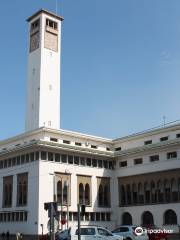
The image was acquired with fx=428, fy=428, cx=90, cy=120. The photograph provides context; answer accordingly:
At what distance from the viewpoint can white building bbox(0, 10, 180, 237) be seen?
56.2 metres

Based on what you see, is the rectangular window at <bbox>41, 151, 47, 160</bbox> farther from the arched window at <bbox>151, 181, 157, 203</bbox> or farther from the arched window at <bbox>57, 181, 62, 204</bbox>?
the arched window at <bbox>151, 181, 157, 203</bbox>

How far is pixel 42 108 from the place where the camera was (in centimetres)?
7112

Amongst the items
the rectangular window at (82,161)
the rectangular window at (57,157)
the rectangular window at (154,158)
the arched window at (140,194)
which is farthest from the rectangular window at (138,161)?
the rectangular window at (57,157)

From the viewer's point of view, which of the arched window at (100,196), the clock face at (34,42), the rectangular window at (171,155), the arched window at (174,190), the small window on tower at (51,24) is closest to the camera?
the arched window at (174,190)

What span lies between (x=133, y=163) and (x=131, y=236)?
2383cm

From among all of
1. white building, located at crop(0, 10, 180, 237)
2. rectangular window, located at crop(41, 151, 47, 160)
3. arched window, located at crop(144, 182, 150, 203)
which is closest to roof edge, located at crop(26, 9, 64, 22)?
white building, located at crop(0, 10, 180, 237)

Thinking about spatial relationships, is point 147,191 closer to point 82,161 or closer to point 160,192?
point 160,192

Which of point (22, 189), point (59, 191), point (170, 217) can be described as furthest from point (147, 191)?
point (22, 189)

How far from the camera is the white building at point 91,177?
56.2 metres

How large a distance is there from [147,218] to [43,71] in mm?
30754

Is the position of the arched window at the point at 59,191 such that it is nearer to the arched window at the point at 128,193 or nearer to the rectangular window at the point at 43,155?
the rectangular window at the point at 43,155

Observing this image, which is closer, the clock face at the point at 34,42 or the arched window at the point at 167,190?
the arched window at the point at 167,190

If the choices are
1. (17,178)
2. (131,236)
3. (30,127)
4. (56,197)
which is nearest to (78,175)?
(56,197)

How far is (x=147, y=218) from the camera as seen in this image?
5903cm
